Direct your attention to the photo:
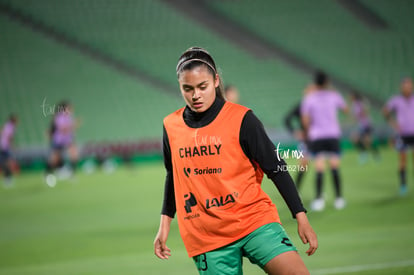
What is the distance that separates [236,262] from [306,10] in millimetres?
32117

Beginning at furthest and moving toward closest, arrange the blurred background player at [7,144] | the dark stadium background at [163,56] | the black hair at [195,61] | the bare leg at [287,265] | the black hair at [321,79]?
the dark stadium background at [163,56], the blurred background player at [7,144], the black hair at [321,79], the black hair at [195,61], the bare leg at [287,265]

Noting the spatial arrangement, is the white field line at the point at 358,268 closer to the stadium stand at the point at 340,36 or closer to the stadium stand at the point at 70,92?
the stadium stand at the point at 70,92

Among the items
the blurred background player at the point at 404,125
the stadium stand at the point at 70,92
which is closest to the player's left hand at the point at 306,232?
the blurred background player at the point at 404,125

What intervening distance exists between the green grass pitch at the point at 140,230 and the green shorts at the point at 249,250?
2.12 ft

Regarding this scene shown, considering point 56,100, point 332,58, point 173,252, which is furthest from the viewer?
point 332,58

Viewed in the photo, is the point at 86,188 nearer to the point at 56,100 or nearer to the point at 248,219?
the point at 56,100

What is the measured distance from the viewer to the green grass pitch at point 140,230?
6.91 metres

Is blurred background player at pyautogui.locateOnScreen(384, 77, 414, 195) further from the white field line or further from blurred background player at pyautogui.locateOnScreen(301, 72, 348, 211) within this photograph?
the white field line

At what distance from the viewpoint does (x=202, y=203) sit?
320cm

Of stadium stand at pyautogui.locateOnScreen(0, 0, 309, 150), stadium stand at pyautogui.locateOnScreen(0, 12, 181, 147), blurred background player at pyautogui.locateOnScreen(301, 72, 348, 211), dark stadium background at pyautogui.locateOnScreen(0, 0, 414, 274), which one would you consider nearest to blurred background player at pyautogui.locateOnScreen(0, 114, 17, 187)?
dark stadium background at pyautogui.locateOnScreen(0, 0, 414, 274)

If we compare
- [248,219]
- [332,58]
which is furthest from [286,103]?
[248,219]

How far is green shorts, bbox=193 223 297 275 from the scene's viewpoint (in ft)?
10.1

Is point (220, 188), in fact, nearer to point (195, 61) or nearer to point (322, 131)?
point (195, 61)

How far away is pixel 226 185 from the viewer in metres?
3.14
